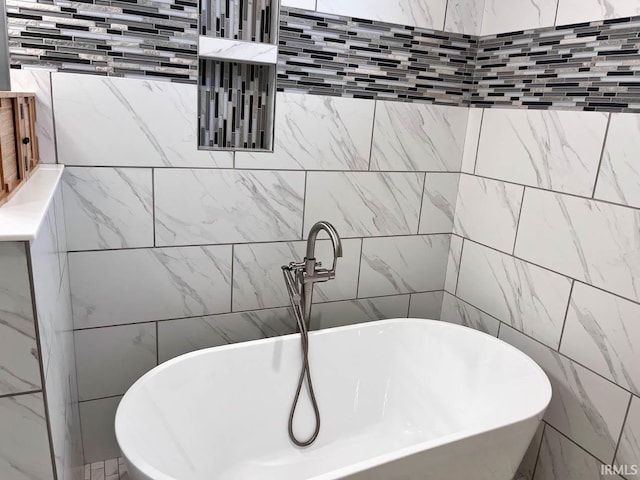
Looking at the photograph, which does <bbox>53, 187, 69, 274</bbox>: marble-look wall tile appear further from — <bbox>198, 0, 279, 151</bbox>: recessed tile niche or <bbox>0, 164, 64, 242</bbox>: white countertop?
<bbox>198, 0, 279, 151</bbox>: recessed tile niche

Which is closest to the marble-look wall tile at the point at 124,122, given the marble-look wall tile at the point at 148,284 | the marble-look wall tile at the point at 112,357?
the marble-look wall tile at the point at 148,284

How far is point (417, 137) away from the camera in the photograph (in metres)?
2.20

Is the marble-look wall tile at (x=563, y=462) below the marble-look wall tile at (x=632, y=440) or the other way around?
below

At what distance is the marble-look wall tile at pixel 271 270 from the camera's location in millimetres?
1992

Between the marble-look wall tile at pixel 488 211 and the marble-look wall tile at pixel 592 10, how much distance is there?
0.66 m

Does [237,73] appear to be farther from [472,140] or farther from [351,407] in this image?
[351,407]

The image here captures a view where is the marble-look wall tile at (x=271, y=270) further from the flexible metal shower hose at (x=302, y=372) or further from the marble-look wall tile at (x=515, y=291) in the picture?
the marble-look wall tile at (x=515, y=291)

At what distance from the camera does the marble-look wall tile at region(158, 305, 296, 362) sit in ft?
6.40

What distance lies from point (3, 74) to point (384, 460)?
5.44 ft

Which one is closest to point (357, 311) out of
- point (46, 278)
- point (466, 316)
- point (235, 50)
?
point (466, 316)

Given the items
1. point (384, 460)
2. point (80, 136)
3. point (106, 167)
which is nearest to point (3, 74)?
point (80, 136)

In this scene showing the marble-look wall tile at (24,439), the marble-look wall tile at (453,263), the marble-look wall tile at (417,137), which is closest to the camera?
the marble-look wall tile at (24,439)

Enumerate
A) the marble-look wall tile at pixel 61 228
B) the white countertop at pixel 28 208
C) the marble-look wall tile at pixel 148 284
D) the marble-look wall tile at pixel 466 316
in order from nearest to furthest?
the white countertop at pixel 28 208 < the marble-look wall tile at pixel 61 228 < the marble-look wall tile at pixel 148 284 < the marble-look wall tile at pixel 466 316

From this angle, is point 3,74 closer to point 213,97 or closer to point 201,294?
point 213,97
